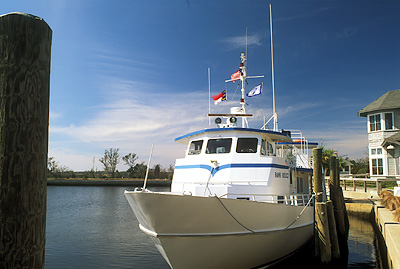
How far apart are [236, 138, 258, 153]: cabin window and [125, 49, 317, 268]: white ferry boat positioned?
0.05ft

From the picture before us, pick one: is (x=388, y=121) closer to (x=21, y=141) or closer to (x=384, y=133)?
(x=384, y=133)

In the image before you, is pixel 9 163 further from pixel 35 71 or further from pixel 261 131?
pixel 261 131

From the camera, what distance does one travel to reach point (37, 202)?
9.66 feet

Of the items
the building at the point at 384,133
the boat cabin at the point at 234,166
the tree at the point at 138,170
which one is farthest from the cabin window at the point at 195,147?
the tree at the point at 138,170

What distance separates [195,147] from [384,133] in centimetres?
2212

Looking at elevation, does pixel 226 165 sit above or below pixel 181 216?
above

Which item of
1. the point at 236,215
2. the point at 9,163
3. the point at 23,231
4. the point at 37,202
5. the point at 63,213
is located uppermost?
the point at 9,163

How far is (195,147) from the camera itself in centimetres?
1202

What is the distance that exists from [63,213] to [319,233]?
21.9 m

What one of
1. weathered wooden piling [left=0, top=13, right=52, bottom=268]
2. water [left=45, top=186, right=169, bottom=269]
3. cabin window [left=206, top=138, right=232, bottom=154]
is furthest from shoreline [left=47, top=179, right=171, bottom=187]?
weathered wooden piling [left=0, top=13, right=52, bottom=268]

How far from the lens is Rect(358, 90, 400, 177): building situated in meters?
25.6

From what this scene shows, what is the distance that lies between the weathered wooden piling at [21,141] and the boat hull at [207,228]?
168 inches

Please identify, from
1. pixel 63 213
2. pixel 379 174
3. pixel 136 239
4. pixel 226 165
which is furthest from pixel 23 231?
pixel 379 174

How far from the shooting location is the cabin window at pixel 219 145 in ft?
36.3
